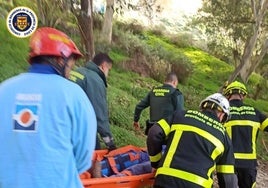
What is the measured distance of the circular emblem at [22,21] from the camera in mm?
Answer: 6895

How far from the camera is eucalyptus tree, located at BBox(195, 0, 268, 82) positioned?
2084 cm

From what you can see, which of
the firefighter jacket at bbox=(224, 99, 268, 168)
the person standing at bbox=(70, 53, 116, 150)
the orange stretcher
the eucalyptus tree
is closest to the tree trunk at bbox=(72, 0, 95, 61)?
the person standing at bbox=(70, 53, 116, 150)

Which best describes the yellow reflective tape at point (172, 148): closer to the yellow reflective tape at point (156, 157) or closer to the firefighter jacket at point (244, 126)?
the yellow reflective tape at point (156, 157)

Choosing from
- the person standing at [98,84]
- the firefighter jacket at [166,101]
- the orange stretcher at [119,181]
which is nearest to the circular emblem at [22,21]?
the person standing at [98,84]

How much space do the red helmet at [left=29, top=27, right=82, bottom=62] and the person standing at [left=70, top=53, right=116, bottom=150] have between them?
10.3 ft

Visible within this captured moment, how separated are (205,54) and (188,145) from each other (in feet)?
82.1

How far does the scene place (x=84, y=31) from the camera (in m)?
9.41

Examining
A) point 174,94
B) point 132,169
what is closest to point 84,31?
point 174,94

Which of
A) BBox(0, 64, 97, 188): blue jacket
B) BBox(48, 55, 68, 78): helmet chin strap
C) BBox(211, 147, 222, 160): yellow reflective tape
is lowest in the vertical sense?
BBox(211, 147, 222, 160): yellow reflective tape

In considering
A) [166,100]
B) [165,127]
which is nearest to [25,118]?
[165,127]

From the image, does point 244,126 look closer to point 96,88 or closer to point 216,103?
point 216,103

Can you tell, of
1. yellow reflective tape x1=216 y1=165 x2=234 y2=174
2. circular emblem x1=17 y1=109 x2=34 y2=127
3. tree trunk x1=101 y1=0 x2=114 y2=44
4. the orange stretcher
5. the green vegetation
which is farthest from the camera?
tree trunk x1=101 y1=0 x2=114 y2=44

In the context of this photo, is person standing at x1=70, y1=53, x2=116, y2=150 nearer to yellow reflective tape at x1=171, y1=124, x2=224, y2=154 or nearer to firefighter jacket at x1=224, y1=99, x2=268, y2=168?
firefighter jacket at x1=224, y1=99, x2=268, y2=168

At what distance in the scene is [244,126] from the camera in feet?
19.2
